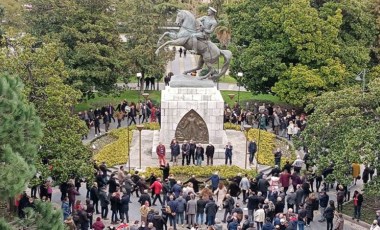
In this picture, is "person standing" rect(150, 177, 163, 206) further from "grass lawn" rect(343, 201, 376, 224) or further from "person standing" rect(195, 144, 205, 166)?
"grass lawn" rect(343, 201, 376, 224)

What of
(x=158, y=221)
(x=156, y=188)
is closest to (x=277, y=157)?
(x=156, y=188)

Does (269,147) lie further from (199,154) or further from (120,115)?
(120,115)

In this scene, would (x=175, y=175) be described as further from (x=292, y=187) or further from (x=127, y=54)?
(x=127, y=54)

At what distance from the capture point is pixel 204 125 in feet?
103

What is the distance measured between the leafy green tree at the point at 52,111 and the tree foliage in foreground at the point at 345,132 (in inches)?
A: 349

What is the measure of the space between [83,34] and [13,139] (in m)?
25.5

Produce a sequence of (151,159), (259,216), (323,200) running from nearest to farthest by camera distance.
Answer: (259,216)
(323,200)
(151,159)

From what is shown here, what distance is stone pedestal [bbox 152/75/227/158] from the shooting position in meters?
30.9

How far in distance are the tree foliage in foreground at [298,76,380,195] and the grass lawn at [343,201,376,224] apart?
6.63ft

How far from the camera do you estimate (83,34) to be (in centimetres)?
3859

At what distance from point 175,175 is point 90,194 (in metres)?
5.48

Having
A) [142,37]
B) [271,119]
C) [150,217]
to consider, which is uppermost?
[142,37]

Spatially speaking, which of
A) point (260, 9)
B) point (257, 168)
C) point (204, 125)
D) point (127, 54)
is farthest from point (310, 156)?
point (127, 54)

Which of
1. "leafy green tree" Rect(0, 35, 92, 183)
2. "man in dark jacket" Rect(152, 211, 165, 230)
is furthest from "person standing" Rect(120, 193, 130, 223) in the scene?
"man in dark jacket" Rect(152, 211, 165, 230)
